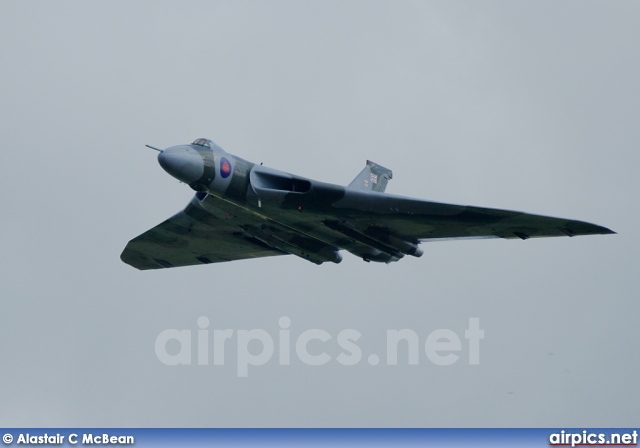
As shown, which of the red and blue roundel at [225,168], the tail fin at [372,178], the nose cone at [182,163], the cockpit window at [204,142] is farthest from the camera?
the tail fin at [372,178]

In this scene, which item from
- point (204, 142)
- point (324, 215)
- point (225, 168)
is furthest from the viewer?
point (324, 215)

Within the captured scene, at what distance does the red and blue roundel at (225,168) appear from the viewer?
3406cm

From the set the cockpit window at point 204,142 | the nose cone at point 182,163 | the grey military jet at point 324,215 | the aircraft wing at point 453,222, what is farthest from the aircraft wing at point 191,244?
the aircraft wing at point 453,222

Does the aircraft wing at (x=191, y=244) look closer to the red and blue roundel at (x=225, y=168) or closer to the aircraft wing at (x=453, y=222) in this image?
the red and blue roundel at (x=225, y=168)

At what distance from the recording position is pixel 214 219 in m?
38.6

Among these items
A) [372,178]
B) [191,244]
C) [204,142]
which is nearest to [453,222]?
[372,178]

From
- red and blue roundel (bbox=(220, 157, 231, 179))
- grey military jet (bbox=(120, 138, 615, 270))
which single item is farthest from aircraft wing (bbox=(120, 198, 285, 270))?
red and blue roundel (bbox=(220, 157, 231, 179))

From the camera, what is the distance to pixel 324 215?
114 ft

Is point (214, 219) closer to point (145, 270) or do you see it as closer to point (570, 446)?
point (145, 270)

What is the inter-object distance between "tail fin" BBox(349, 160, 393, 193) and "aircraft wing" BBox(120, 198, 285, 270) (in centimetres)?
401

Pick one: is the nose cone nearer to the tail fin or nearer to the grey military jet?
the grey military jet

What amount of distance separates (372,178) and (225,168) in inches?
279

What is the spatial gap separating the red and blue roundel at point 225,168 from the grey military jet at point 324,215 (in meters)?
0.02

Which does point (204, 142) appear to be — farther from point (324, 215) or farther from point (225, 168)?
point (324, 215)
